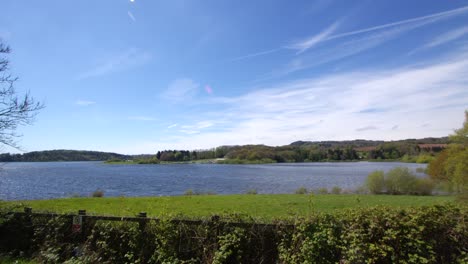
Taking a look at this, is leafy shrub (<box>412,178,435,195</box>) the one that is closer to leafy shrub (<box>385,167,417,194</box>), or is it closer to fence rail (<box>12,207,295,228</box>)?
leafy shrub (<box>385,167,417,194</box>)

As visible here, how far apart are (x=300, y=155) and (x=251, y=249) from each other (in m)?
189

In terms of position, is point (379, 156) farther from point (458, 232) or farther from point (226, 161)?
point (458, 232)

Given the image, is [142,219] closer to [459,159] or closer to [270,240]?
[270,240]

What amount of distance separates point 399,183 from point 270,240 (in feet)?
135

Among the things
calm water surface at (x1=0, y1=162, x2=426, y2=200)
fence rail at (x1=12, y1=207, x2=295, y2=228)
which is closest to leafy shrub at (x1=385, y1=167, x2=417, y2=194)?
calm water surface at (x1=0, y1=162, x2=426, y2=200)

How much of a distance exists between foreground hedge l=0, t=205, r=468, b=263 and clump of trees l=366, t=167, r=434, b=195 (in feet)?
131

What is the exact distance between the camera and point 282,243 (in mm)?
5969

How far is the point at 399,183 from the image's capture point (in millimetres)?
41188

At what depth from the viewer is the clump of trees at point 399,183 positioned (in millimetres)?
40497

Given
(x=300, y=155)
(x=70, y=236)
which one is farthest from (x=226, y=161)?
(x=70, y=236)

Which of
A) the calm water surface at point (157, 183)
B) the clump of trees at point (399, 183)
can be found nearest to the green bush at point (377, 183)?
the clump of trees at point (399, 183)

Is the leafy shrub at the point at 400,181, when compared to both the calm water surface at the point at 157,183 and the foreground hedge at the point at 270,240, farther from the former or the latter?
the foreground hedge at the point at 270,240

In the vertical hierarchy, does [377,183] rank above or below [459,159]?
below

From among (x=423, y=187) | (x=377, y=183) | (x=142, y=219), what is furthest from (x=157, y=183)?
(x=142, y=219)
